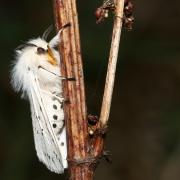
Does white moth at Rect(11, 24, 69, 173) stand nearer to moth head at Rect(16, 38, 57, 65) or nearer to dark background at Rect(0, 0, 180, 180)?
moth head at Rect(16, 38, 57, 65)

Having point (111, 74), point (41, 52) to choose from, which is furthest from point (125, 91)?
point (111, 74)

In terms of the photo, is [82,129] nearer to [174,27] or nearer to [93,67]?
[93,67]

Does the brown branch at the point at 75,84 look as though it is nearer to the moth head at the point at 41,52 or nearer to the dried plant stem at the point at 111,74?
the dried plant stem at the point at 111,74

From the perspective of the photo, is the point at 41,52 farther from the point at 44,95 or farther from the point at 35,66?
the point at 44,95

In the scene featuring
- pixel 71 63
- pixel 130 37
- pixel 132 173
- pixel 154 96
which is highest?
pixel 71 63

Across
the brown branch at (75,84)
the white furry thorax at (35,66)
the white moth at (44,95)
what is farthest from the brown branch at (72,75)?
the white furry thorax at (35,66)

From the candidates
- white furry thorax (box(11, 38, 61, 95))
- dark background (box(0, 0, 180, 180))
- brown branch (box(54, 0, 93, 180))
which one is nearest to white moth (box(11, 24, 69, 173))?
white furry thorax (box(11, 38, 61, 95))

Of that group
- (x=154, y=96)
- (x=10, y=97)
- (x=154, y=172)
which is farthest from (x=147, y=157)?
(x=10, y=97)

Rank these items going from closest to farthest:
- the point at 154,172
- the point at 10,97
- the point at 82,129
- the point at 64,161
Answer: the point at 82,129
the point at 64,161
the point at 154,172
the point at 10,97
